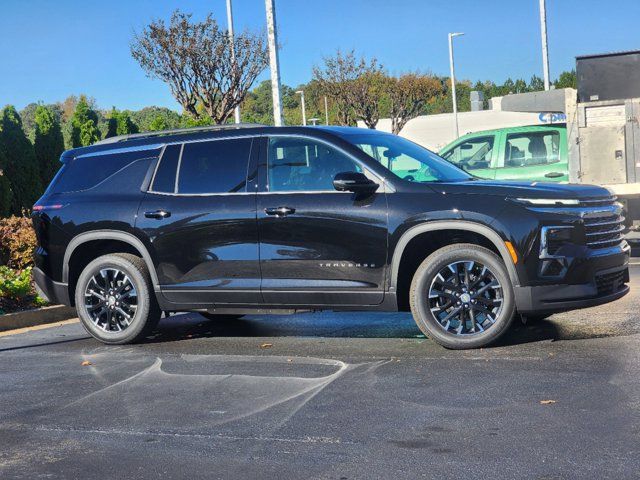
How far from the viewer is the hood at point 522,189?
7.38 metres

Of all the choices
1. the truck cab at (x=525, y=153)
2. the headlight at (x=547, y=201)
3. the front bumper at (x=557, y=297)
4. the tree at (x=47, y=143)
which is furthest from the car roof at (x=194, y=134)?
the tree at (x=47, y=143)

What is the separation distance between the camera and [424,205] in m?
7.61

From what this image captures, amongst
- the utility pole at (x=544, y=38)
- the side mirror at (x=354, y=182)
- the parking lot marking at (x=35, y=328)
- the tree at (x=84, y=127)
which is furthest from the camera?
the utility pole at (x=544, y=38)

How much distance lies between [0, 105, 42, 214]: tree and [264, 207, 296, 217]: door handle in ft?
43.9

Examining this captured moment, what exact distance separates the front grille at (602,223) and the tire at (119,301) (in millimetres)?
3837

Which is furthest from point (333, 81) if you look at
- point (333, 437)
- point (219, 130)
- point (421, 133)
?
point (333, 437)

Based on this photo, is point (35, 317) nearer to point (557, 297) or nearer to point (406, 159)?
point (406, 159)

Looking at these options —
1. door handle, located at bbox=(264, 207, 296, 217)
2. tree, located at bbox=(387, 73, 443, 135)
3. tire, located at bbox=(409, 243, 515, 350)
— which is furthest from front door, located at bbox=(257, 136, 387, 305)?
tree, located at bbox=(387, 73, 443, 135)

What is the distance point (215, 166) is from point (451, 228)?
7.41ft

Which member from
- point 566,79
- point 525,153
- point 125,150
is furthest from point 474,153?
point 566,79

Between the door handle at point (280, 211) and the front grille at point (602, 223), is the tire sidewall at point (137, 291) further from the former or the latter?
the front grille at point (602, 223)

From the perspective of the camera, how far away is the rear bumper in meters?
9.18

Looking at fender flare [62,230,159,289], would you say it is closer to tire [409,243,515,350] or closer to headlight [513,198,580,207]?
tire [409,243,515,350]

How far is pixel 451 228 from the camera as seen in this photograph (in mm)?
7531
